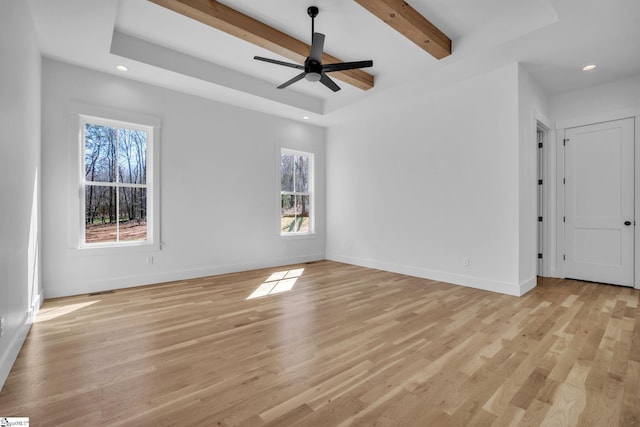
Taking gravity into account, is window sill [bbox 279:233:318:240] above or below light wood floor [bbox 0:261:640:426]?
above

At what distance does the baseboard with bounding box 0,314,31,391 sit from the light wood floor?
0.17ft

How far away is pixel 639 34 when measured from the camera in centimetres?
310

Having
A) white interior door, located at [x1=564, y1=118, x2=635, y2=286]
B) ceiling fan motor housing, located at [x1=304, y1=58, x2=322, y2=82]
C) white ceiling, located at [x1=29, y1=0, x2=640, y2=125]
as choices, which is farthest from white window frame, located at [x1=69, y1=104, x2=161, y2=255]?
white interior door, located at [x1=564, y1=118, x2=635, y2=286]

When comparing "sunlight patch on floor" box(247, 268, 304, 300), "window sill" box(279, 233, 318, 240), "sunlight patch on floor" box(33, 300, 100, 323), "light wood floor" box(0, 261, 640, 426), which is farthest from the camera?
"window sill" box(279, 233, 318, 240)

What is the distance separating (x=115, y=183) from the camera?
4.18 metres

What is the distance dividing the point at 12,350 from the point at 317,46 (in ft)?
11.5

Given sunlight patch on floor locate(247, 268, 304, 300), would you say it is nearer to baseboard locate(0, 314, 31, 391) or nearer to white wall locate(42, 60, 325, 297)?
white wall locate(42, 60, 325, 297)

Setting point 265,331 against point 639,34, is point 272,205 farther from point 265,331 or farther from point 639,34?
point 639,34

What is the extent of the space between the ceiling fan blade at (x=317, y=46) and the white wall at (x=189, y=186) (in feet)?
8.01

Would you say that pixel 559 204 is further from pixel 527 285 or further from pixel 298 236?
pixel 298 236

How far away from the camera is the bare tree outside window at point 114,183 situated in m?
4.02

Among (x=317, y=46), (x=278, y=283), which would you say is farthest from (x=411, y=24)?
(x=278, y=283)

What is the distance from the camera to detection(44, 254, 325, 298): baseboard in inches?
147

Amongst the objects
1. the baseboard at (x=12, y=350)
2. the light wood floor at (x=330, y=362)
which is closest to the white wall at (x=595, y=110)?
the light wood floor at (x=330, y=362)
